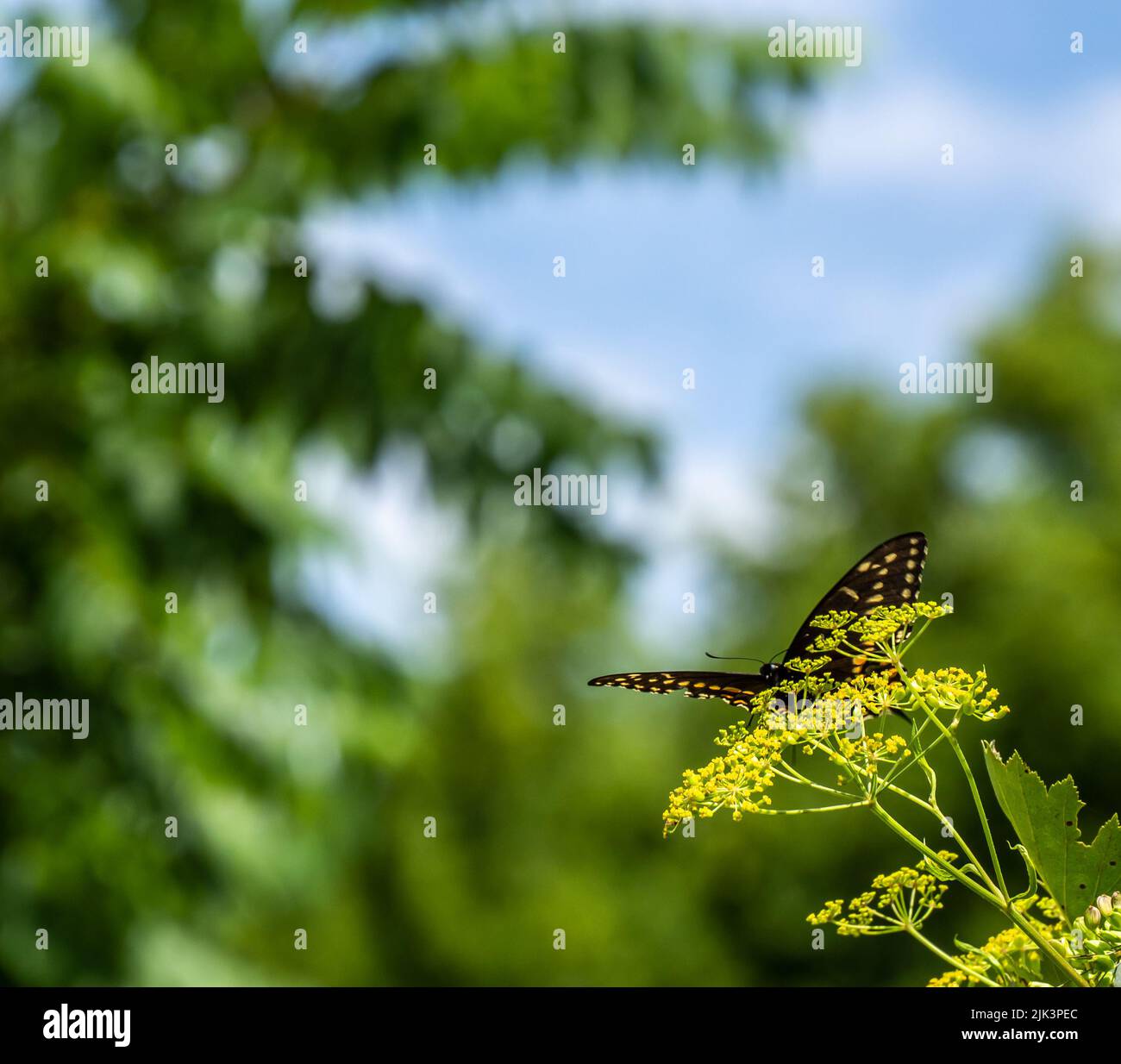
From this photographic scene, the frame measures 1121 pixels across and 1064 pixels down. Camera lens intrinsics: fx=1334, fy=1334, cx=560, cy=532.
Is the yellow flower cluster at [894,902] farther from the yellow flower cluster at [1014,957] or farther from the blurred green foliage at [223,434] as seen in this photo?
the blurred green foliage at [223,434]

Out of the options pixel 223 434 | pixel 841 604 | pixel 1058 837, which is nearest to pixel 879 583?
pixel 841 604

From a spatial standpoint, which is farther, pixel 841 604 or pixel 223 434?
pixel 223 434

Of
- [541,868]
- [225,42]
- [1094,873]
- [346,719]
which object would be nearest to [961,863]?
[1094,873]

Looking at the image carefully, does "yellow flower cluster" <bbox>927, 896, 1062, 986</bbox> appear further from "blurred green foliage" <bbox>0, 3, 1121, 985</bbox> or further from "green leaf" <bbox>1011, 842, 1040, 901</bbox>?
"blurred green foliage" <bbox>0, 3, 1121, 985</bbox>

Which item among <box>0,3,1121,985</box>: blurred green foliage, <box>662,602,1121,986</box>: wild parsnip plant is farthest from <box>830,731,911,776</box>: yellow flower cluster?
<box>0,3,1121,985</box>: blurred green foliage

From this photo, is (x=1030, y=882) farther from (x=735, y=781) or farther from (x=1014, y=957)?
(x=735, y=781)

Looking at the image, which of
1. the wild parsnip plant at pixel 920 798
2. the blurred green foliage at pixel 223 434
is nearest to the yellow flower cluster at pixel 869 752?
the wild parsnip plant at pixel 920 798

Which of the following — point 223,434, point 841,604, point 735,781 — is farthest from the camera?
point 223,434

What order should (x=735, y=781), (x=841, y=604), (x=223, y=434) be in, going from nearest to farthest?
(x=735, y=781) → (x=841, y=604) → (x=223, y=434)

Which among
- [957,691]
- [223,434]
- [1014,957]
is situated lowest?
[1014,957]
